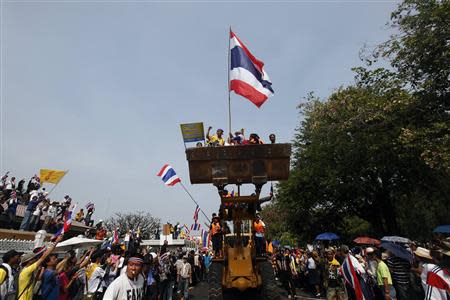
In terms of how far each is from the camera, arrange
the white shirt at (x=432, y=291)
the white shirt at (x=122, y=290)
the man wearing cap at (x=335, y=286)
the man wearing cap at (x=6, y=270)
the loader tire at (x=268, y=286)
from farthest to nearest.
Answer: the man wearing cap at (x=335, y=286)
the loader tire at (x=268, y=286)
the man wearing cap at (x=6, y=270)
the white shirt at (x=432, y=291)
the white shirt at (x=122, y=290)

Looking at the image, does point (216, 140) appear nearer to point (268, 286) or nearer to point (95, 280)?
point (268, 286)

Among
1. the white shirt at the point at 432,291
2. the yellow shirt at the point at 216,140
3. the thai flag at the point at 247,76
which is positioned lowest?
the white shirt at the point at 432,291

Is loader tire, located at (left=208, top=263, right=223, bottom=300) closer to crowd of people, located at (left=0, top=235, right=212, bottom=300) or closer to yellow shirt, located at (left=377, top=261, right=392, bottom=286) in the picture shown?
crowd of people, located at (left=0, top=235, right=212, bottom=300)

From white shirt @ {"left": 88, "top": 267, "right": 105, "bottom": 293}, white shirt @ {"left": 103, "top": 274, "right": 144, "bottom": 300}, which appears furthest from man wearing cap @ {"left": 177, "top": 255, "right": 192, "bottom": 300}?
white shirt @ {"left": 103, "top": 274, "right": 144, "bottom": 300}

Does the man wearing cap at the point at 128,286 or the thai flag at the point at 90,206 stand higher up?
the thai flag at the point at 90,206

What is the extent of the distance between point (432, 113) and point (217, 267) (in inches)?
457

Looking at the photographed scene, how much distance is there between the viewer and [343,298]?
839 cm

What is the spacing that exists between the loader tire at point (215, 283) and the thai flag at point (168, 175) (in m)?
6.20

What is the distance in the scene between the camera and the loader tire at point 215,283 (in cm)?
805

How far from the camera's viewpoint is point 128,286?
3.65 m

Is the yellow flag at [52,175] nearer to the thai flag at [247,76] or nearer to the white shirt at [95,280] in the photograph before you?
the white shirt at [95,280]

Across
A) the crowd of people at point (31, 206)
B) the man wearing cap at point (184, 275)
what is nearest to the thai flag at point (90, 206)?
the crowd of people at point (31, 206)

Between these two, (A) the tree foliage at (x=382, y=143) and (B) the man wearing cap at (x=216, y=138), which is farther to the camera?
(A) the tree foliage at (x=382, y=143)

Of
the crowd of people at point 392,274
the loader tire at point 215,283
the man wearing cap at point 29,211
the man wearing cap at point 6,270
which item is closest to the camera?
the crowd of people at point 392,274
